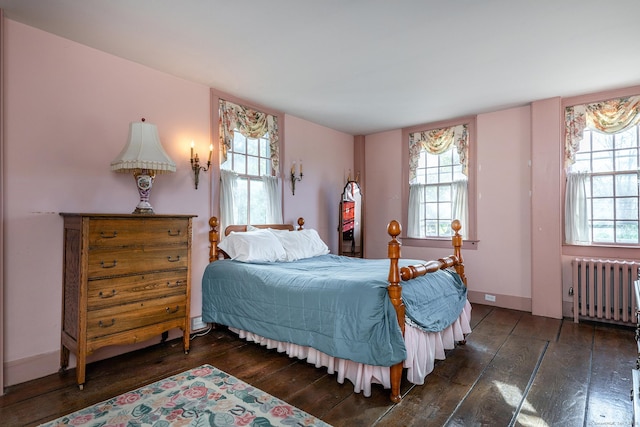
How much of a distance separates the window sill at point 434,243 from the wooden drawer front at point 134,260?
11.0 feet

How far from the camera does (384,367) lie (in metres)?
2.18

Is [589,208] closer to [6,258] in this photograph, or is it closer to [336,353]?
[336,353]

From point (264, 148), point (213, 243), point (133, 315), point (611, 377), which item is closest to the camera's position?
point (611, 377)

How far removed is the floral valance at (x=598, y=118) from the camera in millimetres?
3596

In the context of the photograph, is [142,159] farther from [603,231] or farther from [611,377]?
[603,231]

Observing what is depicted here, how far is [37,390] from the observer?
2.26 meters

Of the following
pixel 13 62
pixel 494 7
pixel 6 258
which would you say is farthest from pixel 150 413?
pixel 494 7

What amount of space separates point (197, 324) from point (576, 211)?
441cm

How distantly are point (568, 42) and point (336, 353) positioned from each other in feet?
9.67

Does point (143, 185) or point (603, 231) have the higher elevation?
point (143, 185)

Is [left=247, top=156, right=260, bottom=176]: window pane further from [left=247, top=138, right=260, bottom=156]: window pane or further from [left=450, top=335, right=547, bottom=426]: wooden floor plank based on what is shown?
[left=450, top=335, right=547, bottom=426]: wooden floor plank

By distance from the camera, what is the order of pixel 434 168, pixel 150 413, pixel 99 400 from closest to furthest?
1. pixel 150 413
2. pixel 99 400
3. pixel 434 168

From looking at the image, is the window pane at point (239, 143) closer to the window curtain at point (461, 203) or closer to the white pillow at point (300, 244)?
the white pillow at point (300, 244)

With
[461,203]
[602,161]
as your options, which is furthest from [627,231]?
[461,203]
